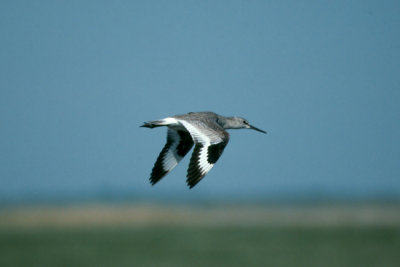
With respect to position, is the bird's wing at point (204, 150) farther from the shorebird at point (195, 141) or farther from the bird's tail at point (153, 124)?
the bird's tail at point (153, 124)

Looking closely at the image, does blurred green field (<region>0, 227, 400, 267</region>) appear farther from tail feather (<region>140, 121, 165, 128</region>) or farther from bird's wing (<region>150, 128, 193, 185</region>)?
tail feather (<region>140, 121, 165, 128</region>)

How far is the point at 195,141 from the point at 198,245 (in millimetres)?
33982

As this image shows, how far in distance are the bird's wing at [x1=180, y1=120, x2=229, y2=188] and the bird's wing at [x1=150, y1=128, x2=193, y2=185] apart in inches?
45.6

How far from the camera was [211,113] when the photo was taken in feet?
38.6

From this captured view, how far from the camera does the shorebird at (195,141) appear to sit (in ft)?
32.1

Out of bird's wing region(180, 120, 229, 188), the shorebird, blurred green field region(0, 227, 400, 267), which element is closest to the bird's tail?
the shorebird

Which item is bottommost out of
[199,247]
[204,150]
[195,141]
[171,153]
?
[199,247]

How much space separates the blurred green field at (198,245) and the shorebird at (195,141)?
25.5m

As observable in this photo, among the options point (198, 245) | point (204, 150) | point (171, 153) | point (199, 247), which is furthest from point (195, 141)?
point (198, 245)

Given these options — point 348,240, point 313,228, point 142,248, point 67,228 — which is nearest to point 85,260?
point 142,248

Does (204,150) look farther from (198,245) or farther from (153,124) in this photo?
(198,245)

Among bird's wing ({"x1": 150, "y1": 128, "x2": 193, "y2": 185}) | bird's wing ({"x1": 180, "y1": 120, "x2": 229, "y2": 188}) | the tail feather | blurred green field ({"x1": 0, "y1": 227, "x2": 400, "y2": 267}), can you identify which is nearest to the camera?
bird's wing ({"x1": 180, "y1": 120, "x2": 229, "y2": 188})

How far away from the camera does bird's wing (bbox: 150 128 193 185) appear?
36.7 feet

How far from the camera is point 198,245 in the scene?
42969 millimetres
